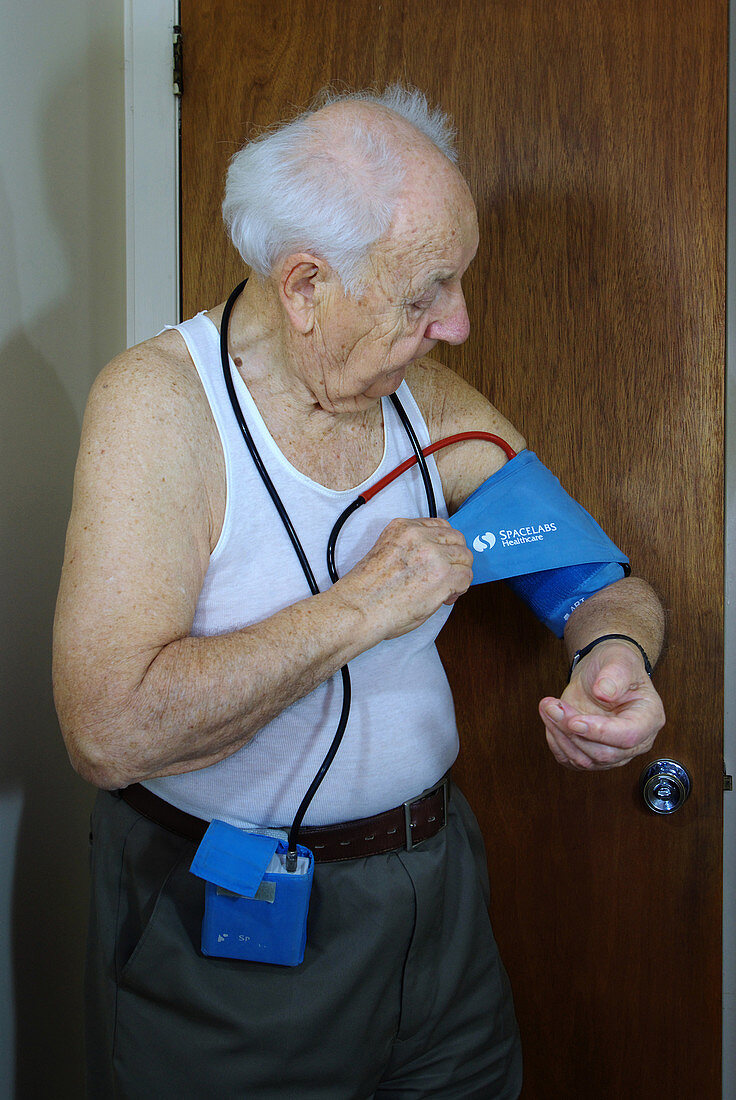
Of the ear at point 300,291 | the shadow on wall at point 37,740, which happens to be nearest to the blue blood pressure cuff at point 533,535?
the ear at point 300,291

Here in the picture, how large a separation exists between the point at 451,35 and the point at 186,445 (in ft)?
3.04

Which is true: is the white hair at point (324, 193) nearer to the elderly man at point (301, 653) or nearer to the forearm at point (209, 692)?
the elderly man at point (301, 653)

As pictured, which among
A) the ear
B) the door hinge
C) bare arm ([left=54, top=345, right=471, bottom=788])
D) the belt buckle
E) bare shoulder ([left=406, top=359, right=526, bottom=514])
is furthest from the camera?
the door hinge

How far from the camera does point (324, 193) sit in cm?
88

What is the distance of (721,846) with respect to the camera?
1.37 metres

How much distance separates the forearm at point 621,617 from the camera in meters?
1.03

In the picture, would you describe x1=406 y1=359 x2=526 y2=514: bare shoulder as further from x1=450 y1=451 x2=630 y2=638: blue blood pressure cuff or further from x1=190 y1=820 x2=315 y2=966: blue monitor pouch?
x1=190 y1=820 x2=315 y2=966: blue monitor pouch

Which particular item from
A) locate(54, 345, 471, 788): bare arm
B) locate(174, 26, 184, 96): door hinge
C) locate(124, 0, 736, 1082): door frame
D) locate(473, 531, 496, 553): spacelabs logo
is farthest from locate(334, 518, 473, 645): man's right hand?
locate(174, 26, 184, 96): door hinge

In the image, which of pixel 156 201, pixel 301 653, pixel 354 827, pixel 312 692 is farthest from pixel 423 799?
pixel 156 201

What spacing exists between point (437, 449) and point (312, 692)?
0.35m

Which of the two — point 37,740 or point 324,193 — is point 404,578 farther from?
point 37,740

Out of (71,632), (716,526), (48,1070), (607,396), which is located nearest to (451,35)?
(607,396)

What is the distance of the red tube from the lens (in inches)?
40.4

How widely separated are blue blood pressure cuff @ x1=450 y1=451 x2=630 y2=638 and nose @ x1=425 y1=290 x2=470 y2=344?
0.21 meters
